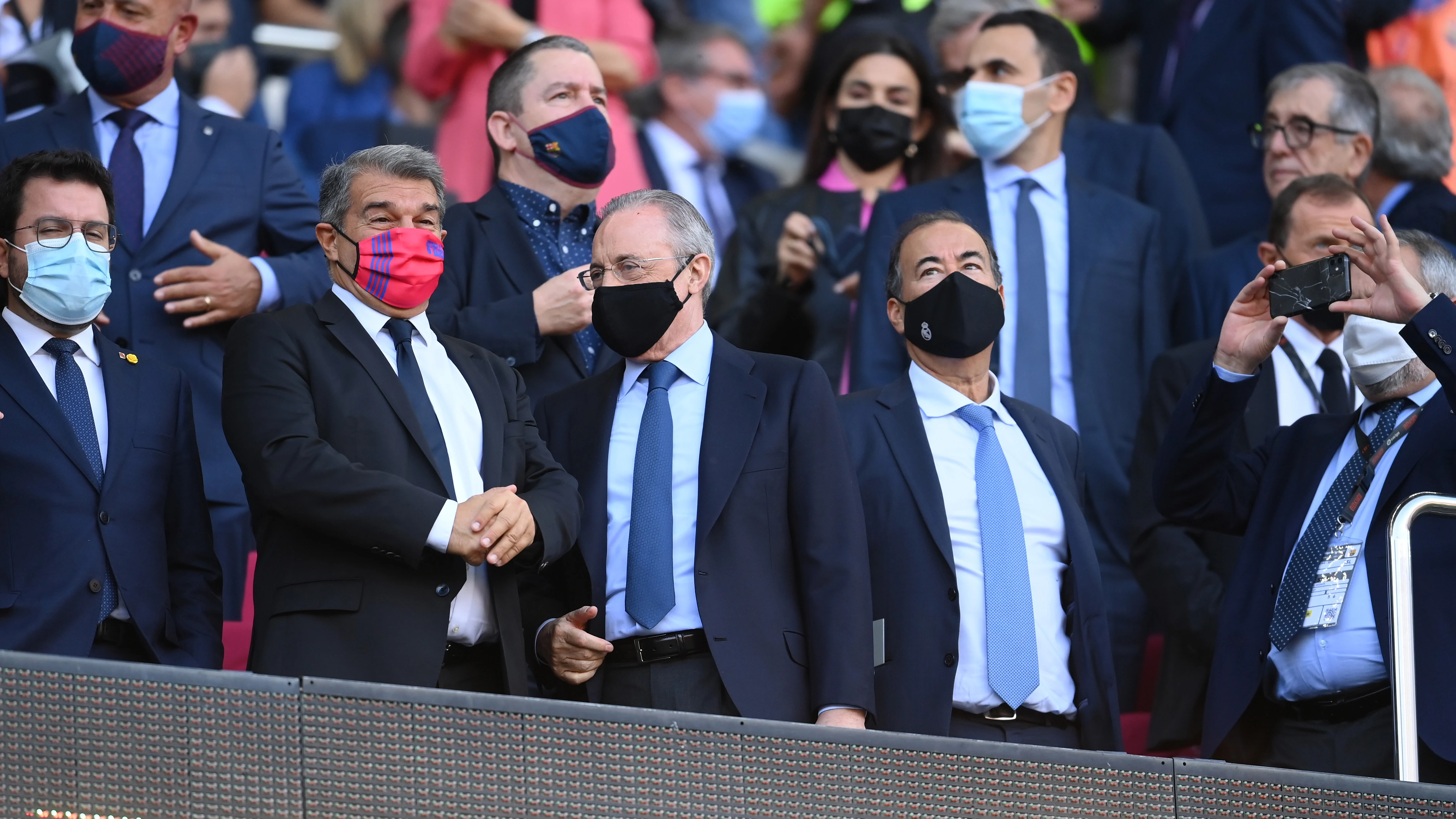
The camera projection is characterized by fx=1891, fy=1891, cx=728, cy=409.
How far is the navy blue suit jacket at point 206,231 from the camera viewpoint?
18.1ft

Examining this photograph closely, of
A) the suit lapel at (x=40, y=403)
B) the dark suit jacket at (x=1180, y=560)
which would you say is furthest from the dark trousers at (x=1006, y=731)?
the suit lapel at (x=40, y=403)

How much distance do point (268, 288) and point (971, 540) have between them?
2.19 meters

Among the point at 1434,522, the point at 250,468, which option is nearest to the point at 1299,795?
the point at 1434,522

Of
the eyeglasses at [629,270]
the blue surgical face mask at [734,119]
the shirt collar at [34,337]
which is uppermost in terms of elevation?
the blue surgical face mask at [734,119]

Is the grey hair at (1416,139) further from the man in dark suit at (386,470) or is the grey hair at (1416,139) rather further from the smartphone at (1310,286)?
the man in dark suit at (386,470)

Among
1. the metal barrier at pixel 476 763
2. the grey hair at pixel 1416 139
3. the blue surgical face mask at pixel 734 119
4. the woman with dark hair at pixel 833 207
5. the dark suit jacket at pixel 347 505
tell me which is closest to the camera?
the metal barrier at pixel 476 763

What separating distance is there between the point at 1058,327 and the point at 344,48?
3.98 meters

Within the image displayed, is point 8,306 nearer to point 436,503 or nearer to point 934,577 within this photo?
point 436,503

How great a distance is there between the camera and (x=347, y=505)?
404cm

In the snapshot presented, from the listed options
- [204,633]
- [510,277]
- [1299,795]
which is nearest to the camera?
[1299,795]

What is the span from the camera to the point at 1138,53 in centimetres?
921

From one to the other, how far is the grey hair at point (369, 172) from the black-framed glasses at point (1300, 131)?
347 cm

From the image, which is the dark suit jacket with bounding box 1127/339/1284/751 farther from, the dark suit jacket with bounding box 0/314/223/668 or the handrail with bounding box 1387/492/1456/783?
the dark suit jacket with bounding box 0/314/223/668

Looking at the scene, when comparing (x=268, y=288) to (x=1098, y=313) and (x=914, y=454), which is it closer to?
(x=914, y=454)
